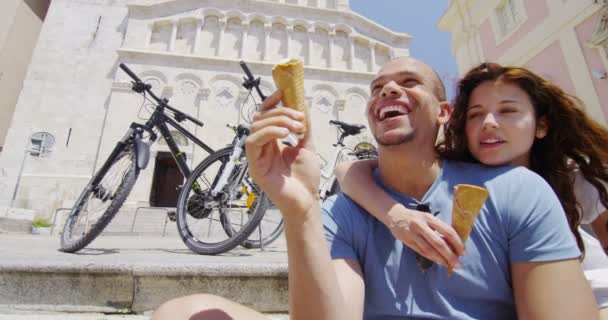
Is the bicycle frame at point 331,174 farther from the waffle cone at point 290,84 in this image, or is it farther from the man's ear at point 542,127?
the waffle cone at point 290,84

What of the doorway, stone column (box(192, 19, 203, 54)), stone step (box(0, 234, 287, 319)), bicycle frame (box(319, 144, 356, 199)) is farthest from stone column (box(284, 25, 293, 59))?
stone step (box(0, 234, 287, 319))

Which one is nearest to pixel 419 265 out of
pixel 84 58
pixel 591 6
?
pixel 591 6

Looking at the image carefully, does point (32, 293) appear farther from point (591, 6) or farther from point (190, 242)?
point (591, 6)

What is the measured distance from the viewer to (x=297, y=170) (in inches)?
36.8

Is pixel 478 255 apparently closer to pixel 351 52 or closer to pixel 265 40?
pixel 265 40

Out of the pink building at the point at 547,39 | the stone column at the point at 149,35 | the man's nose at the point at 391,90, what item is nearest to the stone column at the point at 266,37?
the stone column at the point at 149,35

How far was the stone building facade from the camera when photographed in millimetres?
14555

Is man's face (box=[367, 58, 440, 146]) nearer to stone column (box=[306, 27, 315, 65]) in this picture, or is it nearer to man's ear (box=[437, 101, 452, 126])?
man's ear (box=[437, 101, 452, 126])

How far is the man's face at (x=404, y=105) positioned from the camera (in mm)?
1218

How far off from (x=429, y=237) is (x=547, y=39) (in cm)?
1264

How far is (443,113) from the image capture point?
1382 mm

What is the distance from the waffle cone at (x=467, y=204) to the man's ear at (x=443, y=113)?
52 centimetres

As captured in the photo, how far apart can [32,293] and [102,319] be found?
40 centimetres

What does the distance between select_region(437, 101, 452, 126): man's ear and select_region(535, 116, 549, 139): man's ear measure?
0.40 m
